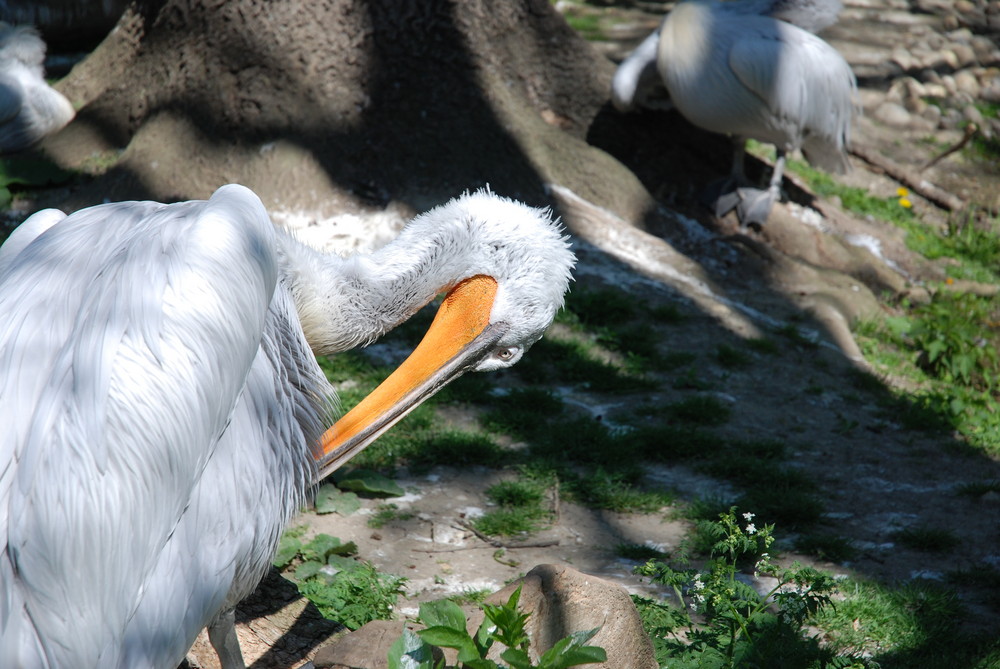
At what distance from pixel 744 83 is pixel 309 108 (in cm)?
284

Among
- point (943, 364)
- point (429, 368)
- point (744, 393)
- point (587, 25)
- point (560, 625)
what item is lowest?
point (943, 364)

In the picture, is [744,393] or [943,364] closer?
[744,393]

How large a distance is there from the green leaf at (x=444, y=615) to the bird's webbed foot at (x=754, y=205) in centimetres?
456

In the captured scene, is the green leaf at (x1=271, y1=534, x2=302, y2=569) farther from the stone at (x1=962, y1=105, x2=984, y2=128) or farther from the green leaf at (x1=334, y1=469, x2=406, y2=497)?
the stone at (x1=962, y1=105, x2=984, y2=128)

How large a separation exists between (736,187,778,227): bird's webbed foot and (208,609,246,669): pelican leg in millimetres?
4633

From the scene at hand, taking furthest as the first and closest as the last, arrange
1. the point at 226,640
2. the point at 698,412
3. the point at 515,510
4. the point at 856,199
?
the point at 856,199 < the point at 698,412 < the point at 515,510 < the point at 226,640

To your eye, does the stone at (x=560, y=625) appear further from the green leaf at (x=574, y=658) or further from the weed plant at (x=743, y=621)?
the green leaf at (x=574, y=658)

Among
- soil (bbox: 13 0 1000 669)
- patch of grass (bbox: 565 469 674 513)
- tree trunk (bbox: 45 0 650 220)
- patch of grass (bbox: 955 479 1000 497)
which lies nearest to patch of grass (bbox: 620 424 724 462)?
soil (bbox: 13 0 1000 669)

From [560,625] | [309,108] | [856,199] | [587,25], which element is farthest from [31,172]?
[587,25]

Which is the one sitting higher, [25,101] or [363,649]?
[25,101]

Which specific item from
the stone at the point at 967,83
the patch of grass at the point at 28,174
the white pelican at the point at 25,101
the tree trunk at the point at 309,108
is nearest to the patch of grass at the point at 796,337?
the tree trunk at the point at 309,108

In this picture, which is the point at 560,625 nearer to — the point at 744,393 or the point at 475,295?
the point at 475,295

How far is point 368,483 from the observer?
3.57m

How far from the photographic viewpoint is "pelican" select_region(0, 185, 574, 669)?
185cm
